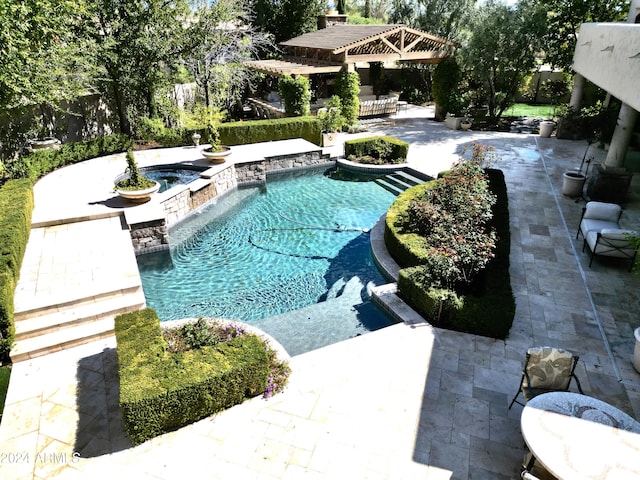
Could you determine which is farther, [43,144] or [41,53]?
[43,144]

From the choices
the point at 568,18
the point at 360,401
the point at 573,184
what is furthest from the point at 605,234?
the point at 568,18

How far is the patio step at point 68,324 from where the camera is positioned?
7438 millimetres

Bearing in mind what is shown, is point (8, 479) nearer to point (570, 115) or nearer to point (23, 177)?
point (23, 177)

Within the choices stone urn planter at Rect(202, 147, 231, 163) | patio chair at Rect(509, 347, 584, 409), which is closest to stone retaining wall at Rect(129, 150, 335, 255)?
stone urn planter at Rect(202, 147, 231, 163)

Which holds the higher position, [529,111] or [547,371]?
[529,111]

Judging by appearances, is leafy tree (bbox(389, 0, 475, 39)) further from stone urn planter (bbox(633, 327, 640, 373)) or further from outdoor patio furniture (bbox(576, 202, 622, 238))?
stone urn planter (bbox(633, 327, 640, 373))

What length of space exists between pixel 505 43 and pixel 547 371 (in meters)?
19.4

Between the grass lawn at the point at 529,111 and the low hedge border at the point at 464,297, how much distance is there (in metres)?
19.0

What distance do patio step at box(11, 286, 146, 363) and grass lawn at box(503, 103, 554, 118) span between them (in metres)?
24.4

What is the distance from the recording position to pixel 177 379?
18.4ft

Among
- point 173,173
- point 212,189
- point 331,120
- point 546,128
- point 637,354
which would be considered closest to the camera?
point 637,354

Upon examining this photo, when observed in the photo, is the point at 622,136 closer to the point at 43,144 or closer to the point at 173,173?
the point at 173,173

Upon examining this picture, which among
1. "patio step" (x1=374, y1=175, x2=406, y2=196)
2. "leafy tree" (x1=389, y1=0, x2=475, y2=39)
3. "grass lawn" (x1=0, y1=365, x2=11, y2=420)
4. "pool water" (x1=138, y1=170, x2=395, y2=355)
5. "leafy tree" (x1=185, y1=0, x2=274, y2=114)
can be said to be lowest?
"pool water" (x1=138, y1=170, x2=395, y2=355)

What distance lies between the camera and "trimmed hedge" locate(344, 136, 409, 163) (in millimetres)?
17031
